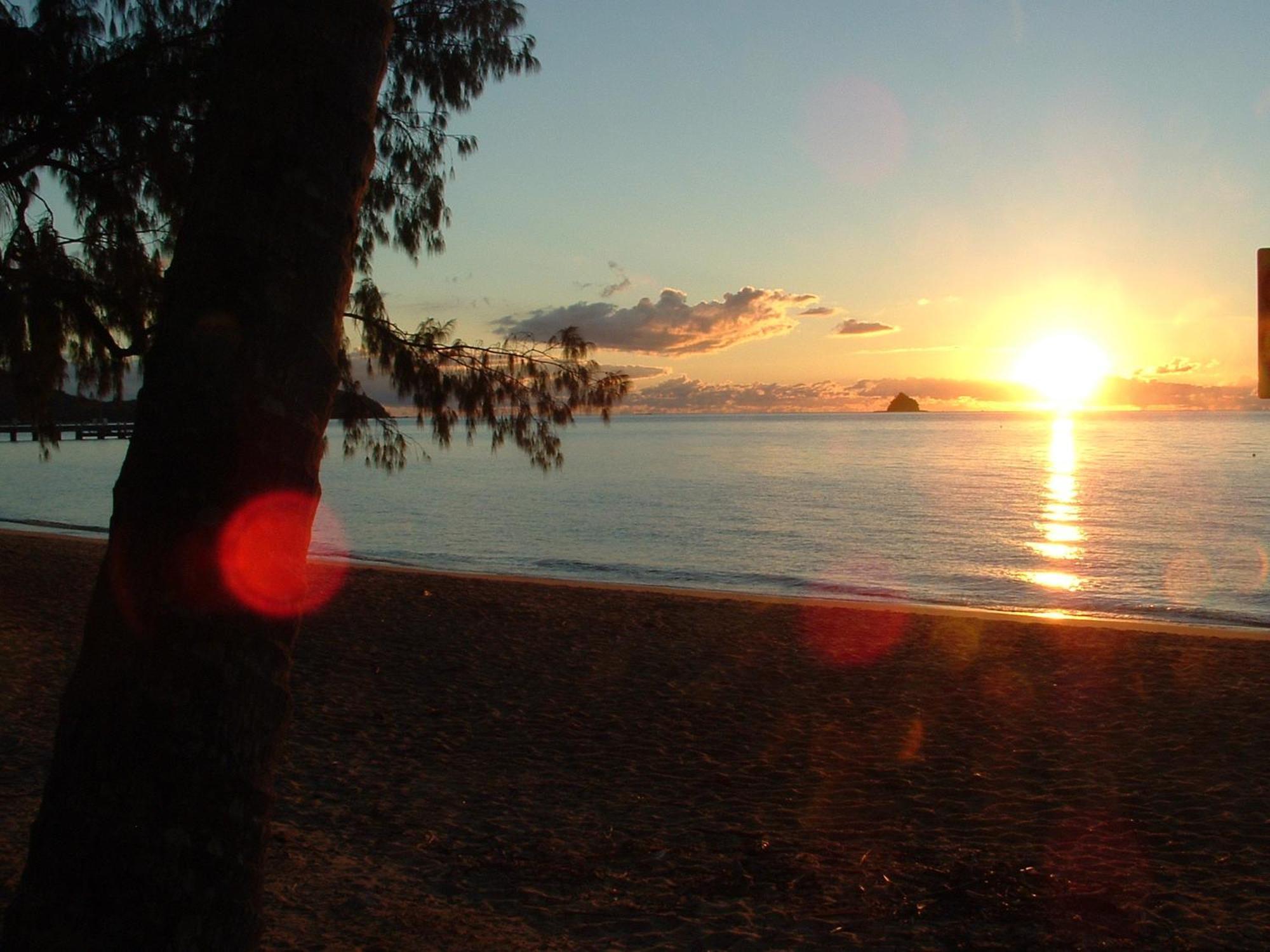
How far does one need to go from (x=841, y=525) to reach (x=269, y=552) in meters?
26.7

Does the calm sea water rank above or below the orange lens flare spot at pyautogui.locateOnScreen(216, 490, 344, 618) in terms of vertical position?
below

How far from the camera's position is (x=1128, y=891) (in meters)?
4.26

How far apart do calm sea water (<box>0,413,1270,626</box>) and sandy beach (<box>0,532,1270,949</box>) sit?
4.05 metres

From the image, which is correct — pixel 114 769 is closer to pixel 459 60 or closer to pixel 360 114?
pixel 360 114

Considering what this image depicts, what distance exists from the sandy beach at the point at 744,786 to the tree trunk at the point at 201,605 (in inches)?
A: 58.9

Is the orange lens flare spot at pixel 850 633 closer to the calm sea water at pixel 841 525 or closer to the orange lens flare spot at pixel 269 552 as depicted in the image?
the calm sea water at pixel 841 525

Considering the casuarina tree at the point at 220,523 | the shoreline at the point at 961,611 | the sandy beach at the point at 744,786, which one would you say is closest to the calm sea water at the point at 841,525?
the shoreline at the point at 961,611

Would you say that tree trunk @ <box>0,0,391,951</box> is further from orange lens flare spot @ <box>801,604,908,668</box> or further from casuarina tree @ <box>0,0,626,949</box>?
orange lens flare spot @ <box>801,604,908,668</box>

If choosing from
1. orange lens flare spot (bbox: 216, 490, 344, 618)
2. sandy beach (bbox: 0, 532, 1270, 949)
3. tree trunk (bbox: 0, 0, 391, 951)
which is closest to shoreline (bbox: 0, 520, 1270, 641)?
sandy beach (bbox: 0, 532, 1270, 949)

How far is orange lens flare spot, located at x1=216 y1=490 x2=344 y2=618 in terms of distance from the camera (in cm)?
241

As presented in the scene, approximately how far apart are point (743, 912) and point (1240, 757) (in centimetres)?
370

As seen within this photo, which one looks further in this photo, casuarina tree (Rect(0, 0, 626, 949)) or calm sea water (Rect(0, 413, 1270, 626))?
calm sea water (Rect(0, 413, 1270, 626))

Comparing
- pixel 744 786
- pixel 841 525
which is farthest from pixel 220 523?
pixel 841 525

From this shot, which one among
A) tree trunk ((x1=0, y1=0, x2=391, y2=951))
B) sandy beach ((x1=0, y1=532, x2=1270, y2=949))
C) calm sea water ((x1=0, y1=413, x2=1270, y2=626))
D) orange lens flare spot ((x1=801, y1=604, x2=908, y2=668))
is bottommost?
calm sea water ((x1=0, y1=413, x2=1270, y2=626))
